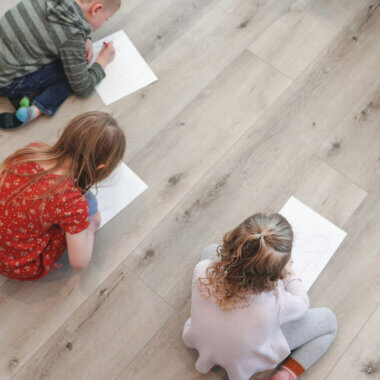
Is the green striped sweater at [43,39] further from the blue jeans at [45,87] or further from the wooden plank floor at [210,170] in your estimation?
the wooden plank floor at [210,170]

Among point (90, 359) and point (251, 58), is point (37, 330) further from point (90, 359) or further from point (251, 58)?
point (251, 58)

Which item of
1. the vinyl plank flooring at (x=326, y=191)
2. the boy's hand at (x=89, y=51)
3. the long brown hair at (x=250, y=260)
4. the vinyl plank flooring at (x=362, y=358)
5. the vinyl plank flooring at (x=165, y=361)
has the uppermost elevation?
the boy's hand at (x=89, y=51)

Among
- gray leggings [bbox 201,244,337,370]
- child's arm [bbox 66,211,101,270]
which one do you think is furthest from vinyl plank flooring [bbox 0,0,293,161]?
gray leggings [bbox 201,244,337,370]

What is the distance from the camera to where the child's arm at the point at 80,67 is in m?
1.27

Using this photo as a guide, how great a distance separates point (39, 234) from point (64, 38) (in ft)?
1.94

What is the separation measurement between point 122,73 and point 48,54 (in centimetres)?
25

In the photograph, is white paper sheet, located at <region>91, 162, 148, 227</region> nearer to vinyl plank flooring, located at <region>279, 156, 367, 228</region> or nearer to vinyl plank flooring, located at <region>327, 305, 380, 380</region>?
vinyl plank flooring, located at <region>279, 156, 367, 228</region>

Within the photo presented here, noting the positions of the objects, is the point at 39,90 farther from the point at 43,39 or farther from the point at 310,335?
the point at 310,335

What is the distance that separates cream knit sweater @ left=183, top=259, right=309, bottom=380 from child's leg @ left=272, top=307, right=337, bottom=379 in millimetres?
61

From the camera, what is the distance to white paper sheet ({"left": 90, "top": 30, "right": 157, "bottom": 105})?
1407 millimetres

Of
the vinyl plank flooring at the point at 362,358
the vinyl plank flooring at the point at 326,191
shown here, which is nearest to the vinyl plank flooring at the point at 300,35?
the vinyl plank flooring at the point at 326,191

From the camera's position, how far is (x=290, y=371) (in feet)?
3.51

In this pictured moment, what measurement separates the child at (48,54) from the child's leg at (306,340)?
945 mm

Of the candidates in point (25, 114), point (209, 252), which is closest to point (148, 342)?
point (209, 252)
